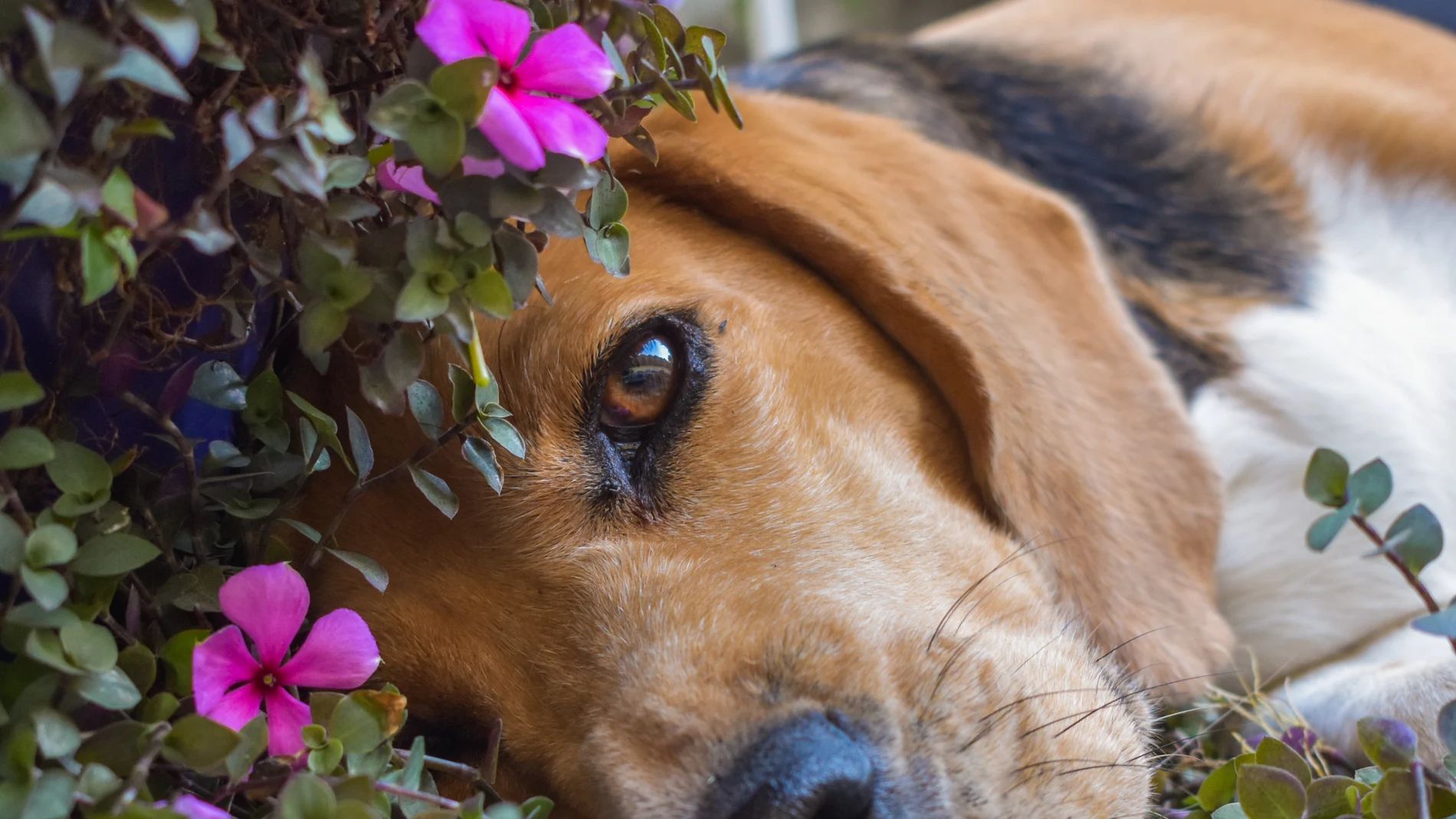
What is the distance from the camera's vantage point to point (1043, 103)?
2480 mm

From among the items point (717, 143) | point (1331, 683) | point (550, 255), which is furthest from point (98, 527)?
point (1331, 683)

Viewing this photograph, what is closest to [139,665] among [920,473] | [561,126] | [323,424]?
[323,424]

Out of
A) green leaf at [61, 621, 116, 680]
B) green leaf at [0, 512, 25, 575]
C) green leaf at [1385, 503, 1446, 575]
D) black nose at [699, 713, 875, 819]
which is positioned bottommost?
black nose at [699, 713, 875, 819]

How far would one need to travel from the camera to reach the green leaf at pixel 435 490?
1.07 metres

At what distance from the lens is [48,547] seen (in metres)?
0.85

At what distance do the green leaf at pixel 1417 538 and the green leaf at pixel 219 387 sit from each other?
117 cm

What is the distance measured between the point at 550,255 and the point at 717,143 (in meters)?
0.32

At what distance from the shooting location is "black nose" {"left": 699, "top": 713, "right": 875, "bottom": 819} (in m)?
1.06

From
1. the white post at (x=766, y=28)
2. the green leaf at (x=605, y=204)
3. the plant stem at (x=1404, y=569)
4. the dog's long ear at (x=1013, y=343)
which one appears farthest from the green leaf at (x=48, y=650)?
the white post at (x=766, y=28)

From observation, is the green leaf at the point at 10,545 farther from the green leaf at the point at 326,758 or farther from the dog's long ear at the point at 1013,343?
the dog's long ear at the point at 1013,343

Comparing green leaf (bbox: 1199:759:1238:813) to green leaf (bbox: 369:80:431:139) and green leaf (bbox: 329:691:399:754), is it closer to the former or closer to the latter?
green leaf (bbox: 329:691:399:754)

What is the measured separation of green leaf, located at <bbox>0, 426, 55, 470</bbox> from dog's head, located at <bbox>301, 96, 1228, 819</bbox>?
0.48m

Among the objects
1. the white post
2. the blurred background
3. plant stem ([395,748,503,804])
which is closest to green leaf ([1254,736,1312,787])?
plant stem ([395,748,503,804])

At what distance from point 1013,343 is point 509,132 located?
922 millimetres
